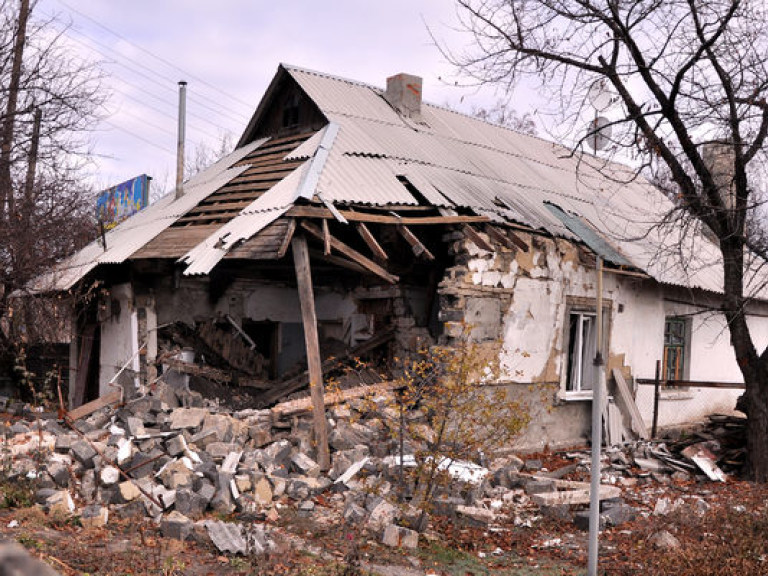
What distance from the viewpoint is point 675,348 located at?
1391 cm

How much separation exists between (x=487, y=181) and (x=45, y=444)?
7180 millimetres

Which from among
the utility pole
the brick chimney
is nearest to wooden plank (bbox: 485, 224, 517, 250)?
the brick chimney

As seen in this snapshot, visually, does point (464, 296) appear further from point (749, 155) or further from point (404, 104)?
point (404, 104)

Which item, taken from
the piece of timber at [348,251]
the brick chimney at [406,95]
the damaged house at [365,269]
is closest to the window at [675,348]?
the damaged house at [365,269]

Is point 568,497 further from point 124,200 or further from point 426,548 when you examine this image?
point 124,200

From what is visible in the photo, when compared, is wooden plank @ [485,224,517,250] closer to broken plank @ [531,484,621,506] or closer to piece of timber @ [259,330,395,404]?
piece of timber @ [259,330,395,404]

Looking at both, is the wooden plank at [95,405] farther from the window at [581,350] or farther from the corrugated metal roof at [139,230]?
the window at [581,350]

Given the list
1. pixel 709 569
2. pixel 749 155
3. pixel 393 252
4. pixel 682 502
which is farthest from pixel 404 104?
pixel 709 569

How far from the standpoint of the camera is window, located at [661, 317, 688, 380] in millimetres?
13625

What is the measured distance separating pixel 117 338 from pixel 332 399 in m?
4.16

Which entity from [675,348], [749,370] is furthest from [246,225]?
[675,348]

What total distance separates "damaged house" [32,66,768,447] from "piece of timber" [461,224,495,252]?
0.04 metres

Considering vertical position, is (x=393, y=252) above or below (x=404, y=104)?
below

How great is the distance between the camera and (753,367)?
30.8ft
